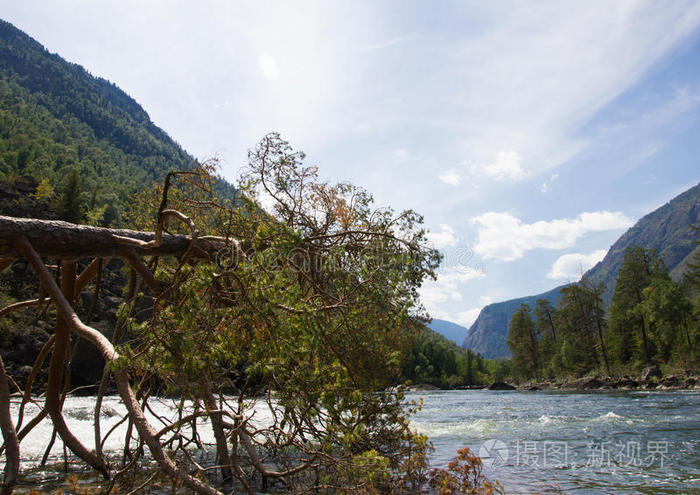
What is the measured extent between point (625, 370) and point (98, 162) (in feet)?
419

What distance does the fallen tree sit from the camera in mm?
3713

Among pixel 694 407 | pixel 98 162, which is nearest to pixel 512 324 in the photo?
pixel 694 407

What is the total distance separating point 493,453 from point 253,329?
884cm

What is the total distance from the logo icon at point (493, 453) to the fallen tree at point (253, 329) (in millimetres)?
3126

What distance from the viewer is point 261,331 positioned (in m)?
4.08

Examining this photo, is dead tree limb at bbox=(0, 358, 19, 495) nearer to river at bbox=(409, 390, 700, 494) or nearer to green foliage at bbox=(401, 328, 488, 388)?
river at bbox=(409, 390, 700, 494)

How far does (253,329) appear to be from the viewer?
12.9 ft

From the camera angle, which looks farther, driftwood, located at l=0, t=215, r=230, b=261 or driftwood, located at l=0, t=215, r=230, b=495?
driftwood, located at l=0, t=215, r=230, b=261

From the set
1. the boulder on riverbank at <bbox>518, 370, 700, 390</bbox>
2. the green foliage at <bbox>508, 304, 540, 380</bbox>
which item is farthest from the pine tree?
the green foliage at <bbox>508, 304, 540, 380</bbox>

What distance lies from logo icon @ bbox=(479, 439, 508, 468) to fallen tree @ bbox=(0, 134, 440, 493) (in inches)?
123

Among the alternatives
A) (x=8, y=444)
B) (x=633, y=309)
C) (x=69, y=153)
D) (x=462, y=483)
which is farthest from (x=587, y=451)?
(x=69, y=153)

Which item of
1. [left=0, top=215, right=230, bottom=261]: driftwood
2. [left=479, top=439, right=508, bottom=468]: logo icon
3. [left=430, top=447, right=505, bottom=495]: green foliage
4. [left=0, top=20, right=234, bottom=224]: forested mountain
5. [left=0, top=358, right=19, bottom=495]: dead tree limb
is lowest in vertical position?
[left=479, top=439, right=508, bottom=468]: logo icon

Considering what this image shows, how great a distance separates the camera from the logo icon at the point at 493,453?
896 cm

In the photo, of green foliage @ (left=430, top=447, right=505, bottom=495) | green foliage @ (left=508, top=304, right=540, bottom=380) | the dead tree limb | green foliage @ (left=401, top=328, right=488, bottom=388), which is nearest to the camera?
the dead tree limb
